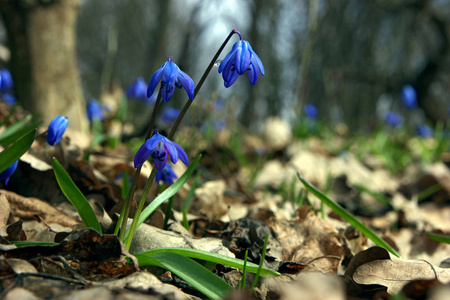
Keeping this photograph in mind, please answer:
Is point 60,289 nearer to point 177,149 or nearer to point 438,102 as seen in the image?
point 177,149

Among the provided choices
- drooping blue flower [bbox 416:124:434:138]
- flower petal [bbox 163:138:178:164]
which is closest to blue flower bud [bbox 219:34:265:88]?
flower petal [bbox 163:138:178:164]

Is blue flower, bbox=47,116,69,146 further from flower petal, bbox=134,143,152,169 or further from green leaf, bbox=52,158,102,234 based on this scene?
flower petal, bbox=134,143,152,169

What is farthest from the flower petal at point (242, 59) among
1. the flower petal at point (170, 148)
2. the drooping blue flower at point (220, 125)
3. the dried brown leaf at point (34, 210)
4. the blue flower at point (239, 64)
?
the drooping blue flower at point (220, 125)

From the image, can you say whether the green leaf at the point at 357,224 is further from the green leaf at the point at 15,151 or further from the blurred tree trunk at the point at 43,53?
the blurred tree trunk at the point at 43,53

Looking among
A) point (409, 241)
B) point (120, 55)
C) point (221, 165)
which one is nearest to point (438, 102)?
point (221, 165)

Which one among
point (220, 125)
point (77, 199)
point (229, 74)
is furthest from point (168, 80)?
point (220, 125)
